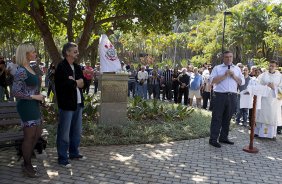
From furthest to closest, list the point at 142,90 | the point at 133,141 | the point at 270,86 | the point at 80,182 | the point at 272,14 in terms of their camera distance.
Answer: the point at 272,14 → the point at 142,90 → the point at 270,86 → the point at 133,141 → the point at 80,182

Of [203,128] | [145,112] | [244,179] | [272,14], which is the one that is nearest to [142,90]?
[145,112]

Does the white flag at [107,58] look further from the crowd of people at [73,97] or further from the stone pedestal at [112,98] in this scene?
the crowd of people at [73,97]

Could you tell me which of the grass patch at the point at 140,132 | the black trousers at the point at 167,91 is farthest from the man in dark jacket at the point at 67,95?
the black trousers at the point at 167,91

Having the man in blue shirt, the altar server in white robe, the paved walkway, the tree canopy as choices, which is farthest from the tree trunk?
the altar server in white robe

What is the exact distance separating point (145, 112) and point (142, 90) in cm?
680

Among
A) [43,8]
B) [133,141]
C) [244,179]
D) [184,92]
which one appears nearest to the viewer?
[244,179]

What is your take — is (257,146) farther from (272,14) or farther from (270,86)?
(272,14)

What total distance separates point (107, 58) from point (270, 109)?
415cm

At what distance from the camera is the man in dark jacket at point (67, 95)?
5266mm

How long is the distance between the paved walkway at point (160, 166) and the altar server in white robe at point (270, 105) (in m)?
1.05

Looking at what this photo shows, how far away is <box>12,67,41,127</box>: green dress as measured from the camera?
15.4ft

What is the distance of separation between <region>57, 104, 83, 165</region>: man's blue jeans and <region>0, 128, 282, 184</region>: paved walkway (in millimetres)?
246

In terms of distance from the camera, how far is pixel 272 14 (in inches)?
1027

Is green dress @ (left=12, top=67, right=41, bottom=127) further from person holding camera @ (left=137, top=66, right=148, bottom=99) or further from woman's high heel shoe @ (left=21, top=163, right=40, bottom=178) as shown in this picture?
person holding camera @ (left=137, top=66, right=148, bottom=99)
